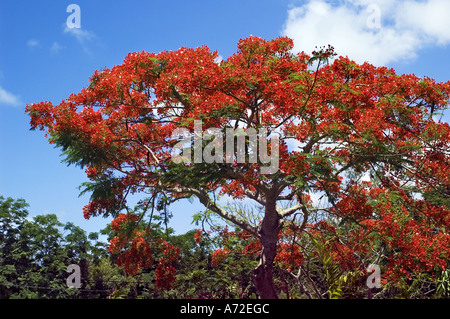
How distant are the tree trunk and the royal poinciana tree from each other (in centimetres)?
2

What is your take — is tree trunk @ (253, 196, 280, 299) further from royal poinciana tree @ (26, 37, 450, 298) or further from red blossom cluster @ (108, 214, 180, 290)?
red blossom cluster @ (108, 214, 180, 290)

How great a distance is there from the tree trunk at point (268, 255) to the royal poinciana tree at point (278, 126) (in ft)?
0.07

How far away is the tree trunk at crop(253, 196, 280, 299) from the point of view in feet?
31.2

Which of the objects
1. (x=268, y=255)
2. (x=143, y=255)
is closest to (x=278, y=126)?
(x=268, y=255)

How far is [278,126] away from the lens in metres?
8.45

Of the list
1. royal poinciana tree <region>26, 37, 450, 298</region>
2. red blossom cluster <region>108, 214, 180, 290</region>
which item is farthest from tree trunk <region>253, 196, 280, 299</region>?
red blossom cluster <region>108, 214, 180, 290</region>

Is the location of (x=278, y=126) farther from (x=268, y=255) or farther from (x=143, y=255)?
(x=143, y=255)

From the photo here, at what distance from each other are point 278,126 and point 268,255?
2.85 m

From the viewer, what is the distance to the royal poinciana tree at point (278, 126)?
7773 mm

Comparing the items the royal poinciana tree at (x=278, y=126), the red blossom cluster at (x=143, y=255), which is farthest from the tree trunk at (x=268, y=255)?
the red blossom cluster at (x=143, y=255)
